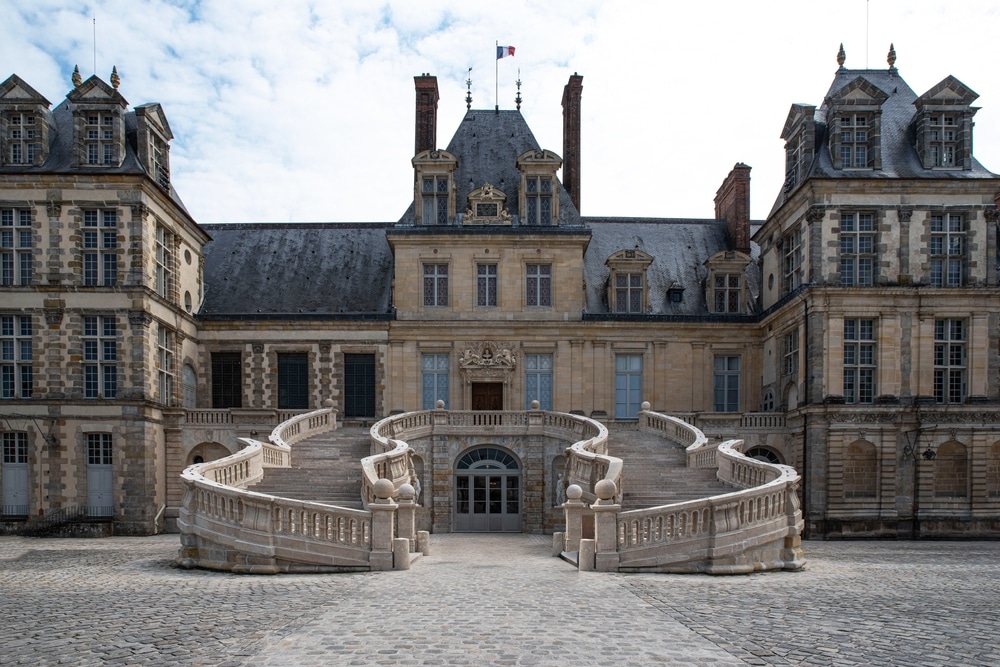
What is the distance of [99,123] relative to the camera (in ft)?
101

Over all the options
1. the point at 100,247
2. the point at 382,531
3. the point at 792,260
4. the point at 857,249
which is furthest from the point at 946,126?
the point at 100,247

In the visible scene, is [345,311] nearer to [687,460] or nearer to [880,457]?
[687,460]

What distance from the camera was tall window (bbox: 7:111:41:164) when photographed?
30609 mm

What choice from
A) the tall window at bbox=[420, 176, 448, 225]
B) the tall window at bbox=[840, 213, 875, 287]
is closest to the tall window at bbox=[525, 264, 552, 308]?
the tall window at bbox=[420, 176, 448, 225]

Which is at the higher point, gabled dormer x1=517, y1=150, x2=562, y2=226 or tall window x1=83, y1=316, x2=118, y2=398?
gabled dormer x1=517, y1=150, x2=562, y2=226

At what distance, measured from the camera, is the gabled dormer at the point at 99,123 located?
30.5m

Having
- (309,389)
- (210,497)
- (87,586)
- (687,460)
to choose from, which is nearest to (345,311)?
(309,389)

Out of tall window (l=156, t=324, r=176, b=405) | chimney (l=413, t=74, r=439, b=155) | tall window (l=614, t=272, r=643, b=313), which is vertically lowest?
tall window (l=156, t=324, r=176, b=405)

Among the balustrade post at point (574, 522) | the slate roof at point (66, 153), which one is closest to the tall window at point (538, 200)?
the slate roof at point (66, 153)

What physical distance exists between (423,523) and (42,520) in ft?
38.0

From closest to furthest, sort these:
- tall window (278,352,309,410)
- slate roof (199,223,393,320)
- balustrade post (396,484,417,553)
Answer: balustrade post (396,484,417,553)
tall window (278,352,309,410)
slate roof (199,223,393,320)

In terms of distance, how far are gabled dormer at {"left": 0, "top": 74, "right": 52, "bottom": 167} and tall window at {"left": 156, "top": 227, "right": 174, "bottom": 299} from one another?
14.1 ft

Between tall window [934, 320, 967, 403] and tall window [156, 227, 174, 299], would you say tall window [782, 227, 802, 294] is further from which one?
tall window [156, 227, 174, 299]

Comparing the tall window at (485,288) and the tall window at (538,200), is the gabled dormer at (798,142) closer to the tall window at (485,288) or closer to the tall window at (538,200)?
the tall window at (538,200)
